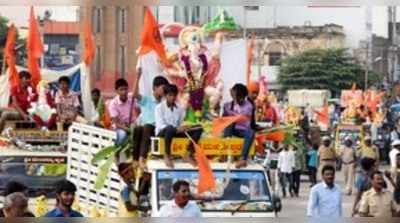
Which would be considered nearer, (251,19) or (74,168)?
(251,19)

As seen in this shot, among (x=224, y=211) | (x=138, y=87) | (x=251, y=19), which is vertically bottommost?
(x=224, y=211)

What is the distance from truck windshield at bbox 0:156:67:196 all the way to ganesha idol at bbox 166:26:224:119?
62 cm

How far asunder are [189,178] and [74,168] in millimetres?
564

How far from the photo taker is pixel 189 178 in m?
2.97

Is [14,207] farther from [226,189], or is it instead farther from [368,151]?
[368,151]

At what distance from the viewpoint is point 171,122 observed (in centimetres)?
303

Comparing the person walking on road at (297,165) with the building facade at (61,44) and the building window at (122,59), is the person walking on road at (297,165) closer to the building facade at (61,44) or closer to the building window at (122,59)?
the building window at (122,59)

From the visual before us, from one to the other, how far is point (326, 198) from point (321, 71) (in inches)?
15.2

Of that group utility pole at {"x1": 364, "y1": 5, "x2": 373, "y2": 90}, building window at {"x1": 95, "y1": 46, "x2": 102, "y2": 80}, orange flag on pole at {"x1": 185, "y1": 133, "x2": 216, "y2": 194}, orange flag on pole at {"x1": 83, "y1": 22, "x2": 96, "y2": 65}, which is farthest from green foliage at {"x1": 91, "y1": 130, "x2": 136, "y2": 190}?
utility pole at {"x1": 364, "y1": 5, "x2": 373, "y2": 90}

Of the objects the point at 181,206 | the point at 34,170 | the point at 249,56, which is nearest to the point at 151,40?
the point at 249,56

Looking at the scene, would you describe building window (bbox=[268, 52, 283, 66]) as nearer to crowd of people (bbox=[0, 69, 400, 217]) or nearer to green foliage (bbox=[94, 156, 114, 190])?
crowd of people (bbox=[0, 69, 400, 217])

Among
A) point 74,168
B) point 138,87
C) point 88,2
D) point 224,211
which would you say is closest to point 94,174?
point 74,168

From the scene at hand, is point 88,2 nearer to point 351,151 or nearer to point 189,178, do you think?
point 189,178

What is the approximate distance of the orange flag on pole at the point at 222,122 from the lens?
9.68ft
